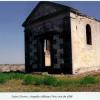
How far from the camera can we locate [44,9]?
17.8m

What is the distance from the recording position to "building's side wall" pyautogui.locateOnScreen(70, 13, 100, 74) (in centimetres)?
1576

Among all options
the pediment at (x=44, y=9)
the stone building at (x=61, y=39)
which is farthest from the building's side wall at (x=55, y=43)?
the pediment at (x=44, y=9)

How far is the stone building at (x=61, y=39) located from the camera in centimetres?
1574

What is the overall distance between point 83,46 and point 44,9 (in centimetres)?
396

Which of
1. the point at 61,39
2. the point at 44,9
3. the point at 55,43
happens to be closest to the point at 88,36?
the point at 61,39

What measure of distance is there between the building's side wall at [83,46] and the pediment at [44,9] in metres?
1.33

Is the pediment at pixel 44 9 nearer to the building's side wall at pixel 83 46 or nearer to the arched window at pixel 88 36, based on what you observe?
the building's side wall at pixel 83 46

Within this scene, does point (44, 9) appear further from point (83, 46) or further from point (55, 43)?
point (83, 46)

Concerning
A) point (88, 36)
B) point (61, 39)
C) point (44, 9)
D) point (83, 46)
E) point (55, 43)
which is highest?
point (44, 9)

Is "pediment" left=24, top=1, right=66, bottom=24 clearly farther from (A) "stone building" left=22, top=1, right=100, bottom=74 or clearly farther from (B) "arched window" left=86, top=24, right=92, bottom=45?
(B) "arched window" left=86, top=24, right=92, bottom=45

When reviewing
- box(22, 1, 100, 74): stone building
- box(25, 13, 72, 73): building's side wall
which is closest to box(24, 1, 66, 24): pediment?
box(22, 1, 100, 74): stone building
